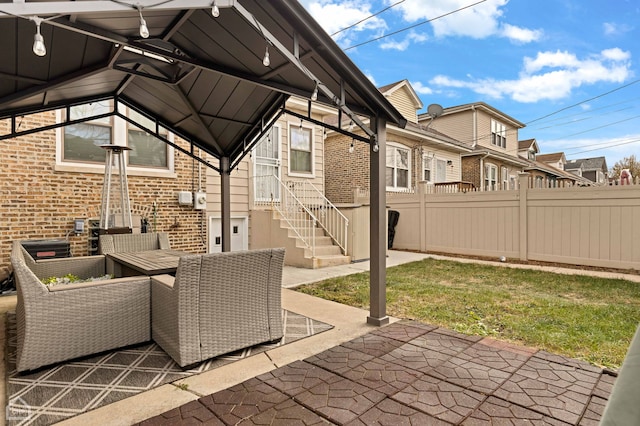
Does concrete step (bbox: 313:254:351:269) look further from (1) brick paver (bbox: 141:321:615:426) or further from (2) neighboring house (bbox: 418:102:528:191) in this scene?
(2) neighboring house (bbox: 418:102:528:191)

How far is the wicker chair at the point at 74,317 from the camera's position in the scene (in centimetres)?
263

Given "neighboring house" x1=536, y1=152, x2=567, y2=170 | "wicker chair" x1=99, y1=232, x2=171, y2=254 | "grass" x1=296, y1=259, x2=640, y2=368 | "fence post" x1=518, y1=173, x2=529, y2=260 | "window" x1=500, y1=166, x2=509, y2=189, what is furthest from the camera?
"neighboring house" x1=536, y1=152, x2=567, y2=170

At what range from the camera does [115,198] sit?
21.4 feet

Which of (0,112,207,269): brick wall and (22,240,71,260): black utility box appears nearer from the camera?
(22,240,71,260): black utility box

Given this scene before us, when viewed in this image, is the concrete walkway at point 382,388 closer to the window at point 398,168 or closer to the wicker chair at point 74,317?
the wicker chair at point 74,317

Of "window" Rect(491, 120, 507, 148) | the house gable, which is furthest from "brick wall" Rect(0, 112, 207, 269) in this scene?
"window" Rect(491, 120, 507, 148)

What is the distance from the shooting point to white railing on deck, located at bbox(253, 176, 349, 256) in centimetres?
793

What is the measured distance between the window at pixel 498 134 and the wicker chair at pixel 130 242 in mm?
16665

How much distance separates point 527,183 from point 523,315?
4482 millimetres

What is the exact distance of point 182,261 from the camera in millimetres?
2602

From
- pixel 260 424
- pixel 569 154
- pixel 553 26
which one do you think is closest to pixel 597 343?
pixel 260 424

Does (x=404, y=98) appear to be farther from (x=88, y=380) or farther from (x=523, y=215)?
(x=88, y=380)

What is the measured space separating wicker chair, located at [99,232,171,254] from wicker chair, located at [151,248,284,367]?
2.30 meters

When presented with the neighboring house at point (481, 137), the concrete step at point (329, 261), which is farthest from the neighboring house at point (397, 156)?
the concrete step at point (329, 261)
